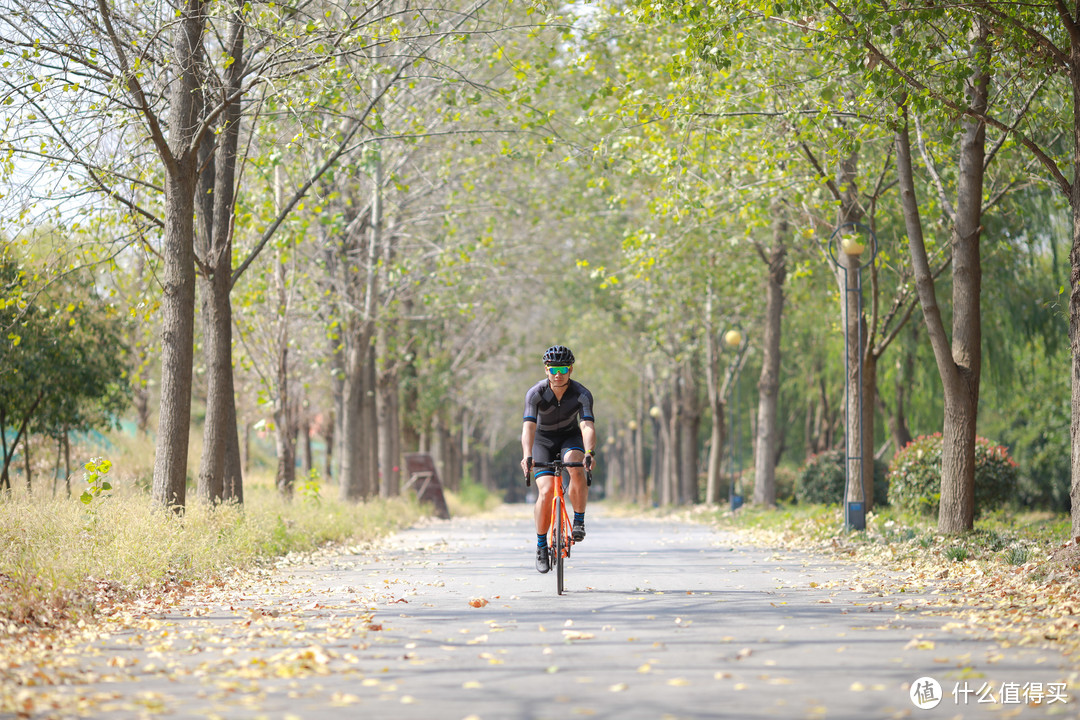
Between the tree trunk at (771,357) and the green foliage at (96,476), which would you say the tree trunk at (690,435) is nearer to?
the tree trunk at (771,357)

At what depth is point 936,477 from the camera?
57.6 feet

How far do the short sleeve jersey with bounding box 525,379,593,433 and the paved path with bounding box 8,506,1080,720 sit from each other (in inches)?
60.1

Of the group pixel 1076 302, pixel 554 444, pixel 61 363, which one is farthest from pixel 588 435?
pixel 61 363

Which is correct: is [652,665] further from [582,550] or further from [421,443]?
[421,443]

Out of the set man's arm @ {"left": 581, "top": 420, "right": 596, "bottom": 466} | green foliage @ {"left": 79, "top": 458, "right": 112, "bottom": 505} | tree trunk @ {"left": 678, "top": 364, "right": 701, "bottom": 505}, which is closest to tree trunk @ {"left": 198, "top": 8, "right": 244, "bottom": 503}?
green foliage @ {"left": 79, "top": 458, "right": 112, "bottom": 505}

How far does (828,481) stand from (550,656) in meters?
18.7

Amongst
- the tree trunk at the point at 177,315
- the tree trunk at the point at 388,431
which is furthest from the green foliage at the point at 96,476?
the tree trunk at the point at 388,431

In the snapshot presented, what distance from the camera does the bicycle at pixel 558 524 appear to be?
9750mm

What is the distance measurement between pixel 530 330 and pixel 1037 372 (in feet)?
69.0

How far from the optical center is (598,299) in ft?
115

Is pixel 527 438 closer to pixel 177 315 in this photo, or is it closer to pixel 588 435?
pixel 588 435

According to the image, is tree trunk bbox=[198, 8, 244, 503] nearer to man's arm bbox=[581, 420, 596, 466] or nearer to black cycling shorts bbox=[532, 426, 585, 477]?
black cycling shorts bbox=[532, 426, 585, 477]

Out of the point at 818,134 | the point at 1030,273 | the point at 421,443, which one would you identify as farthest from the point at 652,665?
the point at 421,443

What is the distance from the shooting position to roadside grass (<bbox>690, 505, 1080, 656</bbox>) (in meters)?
7.72
